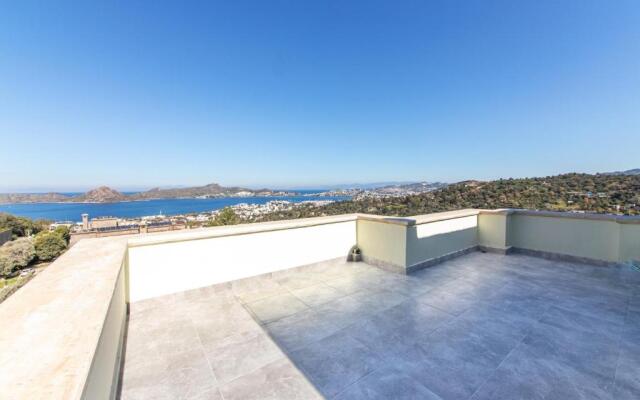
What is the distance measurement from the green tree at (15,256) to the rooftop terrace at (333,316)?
20.9m

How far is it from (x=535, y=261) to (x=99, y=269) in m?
7.01

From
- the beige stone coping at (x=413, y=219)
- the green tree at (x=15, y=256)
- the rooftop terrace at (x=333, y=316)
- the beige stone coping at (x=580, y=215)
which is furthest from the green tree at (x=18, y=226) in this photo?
the beige stone coping at (x=580, y=215)

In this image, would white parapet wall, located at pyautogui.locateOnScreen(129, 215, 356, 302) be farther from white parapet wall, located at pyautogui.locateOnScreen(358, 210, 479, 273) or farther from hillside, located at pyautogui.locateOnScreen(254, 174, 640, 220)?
hillside, located at pyautogui.locateOnScreen(254, 174, 640, 220)

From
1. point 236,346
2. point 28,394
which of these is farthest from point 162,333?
point 28,394

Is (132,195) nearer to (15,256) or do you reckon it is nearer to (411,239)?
(15,256)

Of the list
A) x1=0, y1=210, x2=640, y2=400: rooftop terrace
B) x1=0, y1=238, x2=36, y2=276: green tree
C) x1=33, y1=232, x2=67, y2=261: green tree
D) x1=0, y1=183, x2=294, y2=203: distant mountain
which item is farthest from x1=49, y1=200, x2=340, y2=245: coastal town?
x1=0, y1=183, x2=294, y2=203: distant mountain

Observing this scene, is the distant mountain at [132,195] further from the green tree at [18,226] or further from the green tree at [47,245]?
the green tree at [47,245]

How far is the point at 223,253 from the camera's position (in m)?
3.73

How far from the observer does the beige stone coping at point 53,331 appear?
2.54ft

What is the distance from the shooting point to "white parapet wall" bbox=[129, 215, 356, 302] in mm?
3270

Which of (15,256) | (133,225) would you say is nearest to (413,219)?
(133,225)

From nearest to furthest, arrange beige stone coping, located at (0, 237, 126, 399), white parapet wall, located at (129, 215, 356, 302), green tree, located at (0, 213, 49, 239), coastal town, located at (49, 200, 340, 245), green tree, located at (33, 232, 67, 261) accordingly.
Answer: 1. beige stone coping, located at (0, 237, 126, 399)
2. white parapet wall, located at (129, 215, 356, 302)
3. coastal town, located at (49, 200, 340, 245)
4. green tree, located at (33, 232, 67, 261)
5. green tree, located at (0, 213, 49, 239)

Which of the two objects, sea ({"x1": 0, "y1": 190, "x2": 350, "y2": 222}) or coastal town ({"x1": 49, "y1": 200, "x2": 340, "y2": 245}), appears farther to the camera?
sea ({"x1": 0, "y1": 190, "x2": 350, "y2": 222})

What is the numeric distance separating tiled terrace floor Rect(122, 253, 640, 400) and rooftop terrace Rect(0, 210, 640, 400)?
0.6 inches
